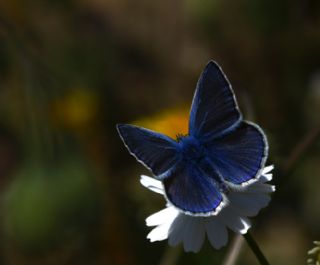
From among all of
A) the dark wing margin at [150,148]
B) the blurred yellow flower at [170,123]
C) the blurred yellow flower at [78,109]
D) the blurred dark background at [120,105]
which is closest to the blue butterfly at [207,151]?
the dark wing margin at [150,148]

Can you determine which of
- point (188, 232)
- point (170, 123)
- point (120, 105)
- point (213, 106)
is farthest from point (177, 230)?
point (120, 105)

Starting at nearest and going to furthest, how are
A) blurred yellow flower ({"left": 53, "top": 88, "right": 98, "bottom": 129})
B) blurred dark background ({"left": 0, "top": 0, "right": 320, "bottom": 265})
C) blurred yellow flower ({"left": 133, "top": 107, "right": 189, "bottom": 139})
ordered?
blurred dark background ({"left": 0, "top": 0, "right": 320, "bottom": 265}), blurred yellow flower ({"left": 133, "top": 107, "right": 189, "bottom": 139}), blurred yellow flower ({"left": 53, "top": 88, "right": 98, "bottom": 129})

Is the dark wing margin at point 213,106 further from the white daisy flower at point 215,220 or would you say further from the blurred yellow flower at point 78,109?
the blurred yellow flower at point 78,109

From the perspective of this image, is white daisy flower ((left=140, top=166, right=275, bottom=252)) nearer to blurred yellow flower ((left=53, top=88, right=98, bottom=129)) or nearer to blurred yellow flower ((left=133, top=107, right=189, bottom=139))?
blurred yellow flower ((left=133, top=107, right=189, bottom=139))

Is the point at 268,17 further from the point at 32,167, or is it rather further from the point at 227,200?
the point at 227,200

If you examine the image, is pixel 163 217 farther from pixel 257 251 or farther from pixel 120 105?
pixel 120 105

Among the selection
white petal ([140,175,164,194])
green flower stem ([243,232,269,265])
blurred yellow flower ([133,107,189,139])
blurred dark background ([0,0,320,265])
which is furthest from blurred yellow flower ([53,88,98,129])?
green flower stem ([243,232,269,265])

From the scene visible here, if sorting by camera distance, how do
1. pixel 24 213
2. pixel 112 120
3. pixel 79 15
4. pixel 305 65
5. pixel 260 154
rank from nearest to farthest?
pixel 260 154 → pixel 24 213 → pixel 305 65 → pixel 112 120 → pixel 79 15

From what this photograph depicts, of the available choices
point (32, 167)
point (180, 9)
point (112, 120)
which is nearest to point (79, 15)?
point (180, 9)
